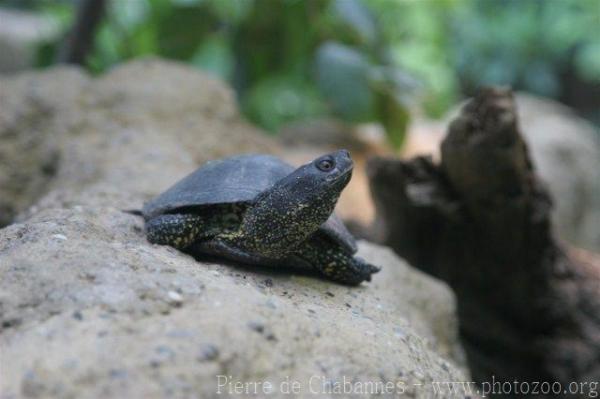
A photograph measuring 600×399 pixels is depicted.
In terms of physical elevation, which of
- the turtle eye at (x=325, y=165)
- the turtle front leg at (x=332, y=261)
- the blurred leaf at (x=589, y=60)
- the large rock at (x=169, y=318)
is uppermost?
the blurred leaf at (x=589, y=60)

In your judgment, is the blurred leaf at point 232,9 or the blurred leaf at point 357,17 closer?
the blurred leaf at point 357,17

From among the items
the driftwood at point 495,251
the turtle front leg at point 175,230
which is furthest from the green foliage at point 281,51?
the turtle front leg at point 175,230

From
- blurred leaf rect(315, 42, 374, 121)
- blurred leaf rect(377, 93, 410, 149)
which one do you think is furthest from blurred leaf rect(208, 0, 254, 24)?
blurred leaf rect(377, 93, 410, 149)

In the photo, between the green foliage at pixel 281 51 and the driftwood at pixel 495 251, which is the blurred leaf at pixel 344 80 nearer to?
the green foliage at pixel 281 51

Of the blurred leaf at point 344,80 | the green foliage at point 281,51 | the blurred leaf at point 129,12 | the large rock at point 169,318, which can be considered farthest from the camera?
the blurred leaf at point 129,12

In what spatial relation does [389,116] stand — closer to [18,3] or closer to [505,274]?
[505,274]

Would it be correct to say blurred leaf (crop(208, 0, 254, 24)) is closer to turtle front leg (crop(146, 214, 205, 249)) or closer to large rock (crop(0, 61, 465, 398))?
large rock (crop(0, 61, 465, 398))

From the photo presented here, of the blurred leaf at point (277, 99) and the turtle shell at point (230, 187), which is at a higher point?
the blurred leaf at point (277, 99)
